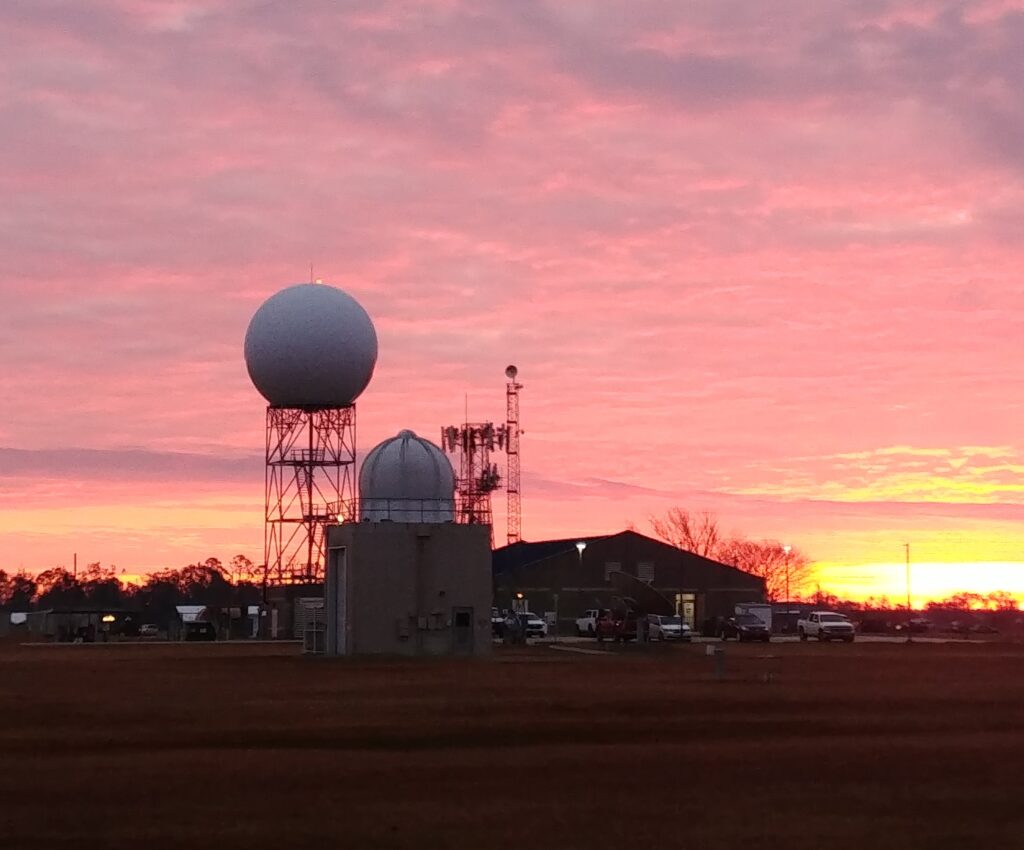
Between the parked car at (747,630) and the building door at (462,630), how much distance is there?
68.1ft

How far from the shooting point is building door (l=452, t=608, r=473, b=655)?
68.0 metres

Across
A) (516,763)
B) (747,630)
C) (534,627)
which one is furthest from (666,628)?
(516,763)

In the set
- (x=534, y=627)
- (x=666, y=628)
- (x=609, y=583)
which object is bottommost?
(x=666, y=628)

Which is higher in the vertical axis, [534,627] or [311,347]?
[311,347]

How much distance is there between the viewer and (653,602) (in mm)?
87562

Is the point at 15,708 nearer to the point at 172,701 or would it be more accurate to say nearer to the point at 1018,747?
the point at 172,701

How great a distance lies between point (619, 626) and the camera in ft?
282

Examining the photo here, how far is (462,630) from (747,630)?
21197 mm

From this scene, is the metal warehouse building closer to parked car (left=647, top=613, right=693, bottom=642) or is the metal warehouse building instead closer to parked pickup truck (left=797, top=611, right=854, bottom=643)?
parked pickup truck (left=797, top=611, right=854, bottom=643)

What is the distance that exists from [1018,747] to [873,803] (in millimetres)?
6705

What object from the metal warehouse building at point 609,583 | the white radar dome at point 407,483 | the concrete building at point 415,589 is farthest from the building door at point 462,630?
the metal warehouse building at point 609,583

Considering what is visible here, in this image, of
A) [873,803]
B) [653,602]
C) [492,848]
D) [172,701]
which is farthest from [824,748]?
[653,602]

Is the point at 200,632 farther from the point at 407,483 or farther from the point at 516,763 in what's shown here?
the point at 516,763

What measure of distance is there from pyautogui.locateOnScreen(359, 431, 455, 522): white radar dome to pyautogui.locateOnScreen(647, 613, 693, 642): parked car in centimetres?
1500
